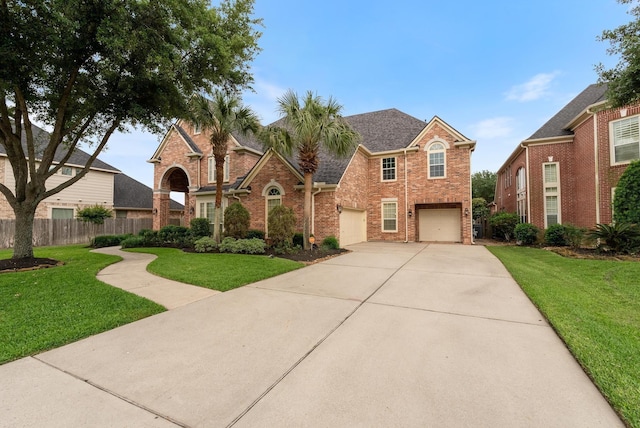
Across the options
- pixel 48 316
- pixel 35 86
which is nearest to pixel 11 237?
pixel 35 86

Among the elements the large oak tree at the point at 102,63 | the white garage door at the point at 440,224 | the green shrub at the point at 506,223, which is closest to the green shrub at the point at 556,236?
the green shrub at the point at 506,223

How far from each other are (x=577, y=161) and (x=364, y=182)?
1156 cm

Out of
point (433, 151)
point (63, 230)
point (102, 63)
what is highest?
point (102, 63)

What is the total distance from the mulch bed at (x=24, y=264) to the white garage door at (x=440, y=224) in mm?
18036

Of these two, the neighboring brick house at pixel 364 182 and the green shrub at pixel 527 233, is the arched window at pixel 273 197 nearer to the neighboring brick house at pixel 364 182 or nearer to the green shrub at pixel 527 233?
the neighboring brick house at pixel 364 182

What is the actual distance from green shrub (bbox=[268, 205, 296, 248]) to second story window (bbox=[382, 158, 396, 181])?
833 cm

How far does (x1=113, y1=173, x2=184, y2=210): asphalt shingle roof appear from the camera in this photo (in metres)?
22.6

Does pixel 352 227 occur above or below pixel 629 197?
below

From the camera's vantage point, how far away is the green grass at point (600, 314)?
2490 millimetres

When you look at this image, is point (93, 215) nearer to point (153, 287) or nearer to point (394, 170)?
point (153, 287)

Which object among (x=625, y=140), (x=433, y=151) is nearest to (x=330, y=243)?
(x=433, y=151)

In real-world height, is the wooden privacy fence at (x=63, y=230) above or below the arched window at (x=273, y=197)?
below

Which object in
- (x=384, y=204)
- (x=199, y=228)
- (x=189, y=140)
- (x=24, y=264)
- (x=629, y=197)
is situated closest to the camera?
(x=24, y=264)

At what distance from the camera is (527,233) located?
47.5 ft
